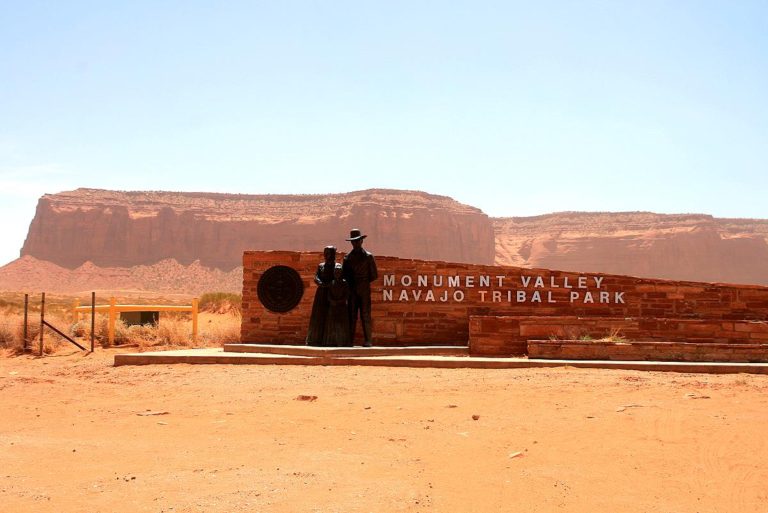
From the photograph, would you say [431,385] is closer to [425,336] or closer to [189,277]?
[425,336]

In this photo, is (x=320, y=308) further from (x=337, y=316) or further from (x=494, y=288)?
(x=494, y=288)

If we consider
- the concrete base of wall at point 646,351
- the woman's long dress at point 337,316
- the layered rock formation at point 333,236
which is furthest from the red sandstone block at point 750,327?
the layered rock formation at point 333,236

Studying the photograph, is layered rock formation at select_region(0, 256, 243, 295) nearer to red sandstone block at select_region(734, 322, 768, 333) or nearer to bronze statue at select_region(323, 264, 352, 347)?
bronze statue at select_region(323, 264, 352, 347)

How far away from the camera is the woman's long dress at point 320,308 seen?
46.6 feet

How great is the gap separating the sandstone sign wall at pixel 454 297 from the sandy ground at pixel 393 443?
3575 millimetres

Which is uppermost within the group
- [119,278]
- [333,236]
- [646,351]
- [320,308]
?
[333,236]

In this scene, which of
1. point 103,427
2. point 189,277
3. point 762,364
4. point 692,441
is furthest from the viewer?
point 189,277

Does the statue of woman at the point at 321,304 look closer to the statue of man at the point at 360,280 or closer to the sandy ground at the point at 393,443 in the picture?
the statue of man at the point at 360,280

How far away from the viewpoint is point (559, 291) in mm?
14969

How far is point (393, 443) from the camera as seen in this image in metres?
7.02

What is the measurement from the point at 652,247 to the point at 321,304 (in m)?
92.3

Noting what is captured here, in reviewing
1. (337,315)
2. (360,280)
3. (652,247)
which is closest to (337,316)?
(337,315)

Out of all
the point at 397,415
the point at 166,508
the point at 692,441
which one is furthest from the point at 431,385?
the point at 166,508

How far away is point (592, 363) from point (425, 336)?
13.2ft
